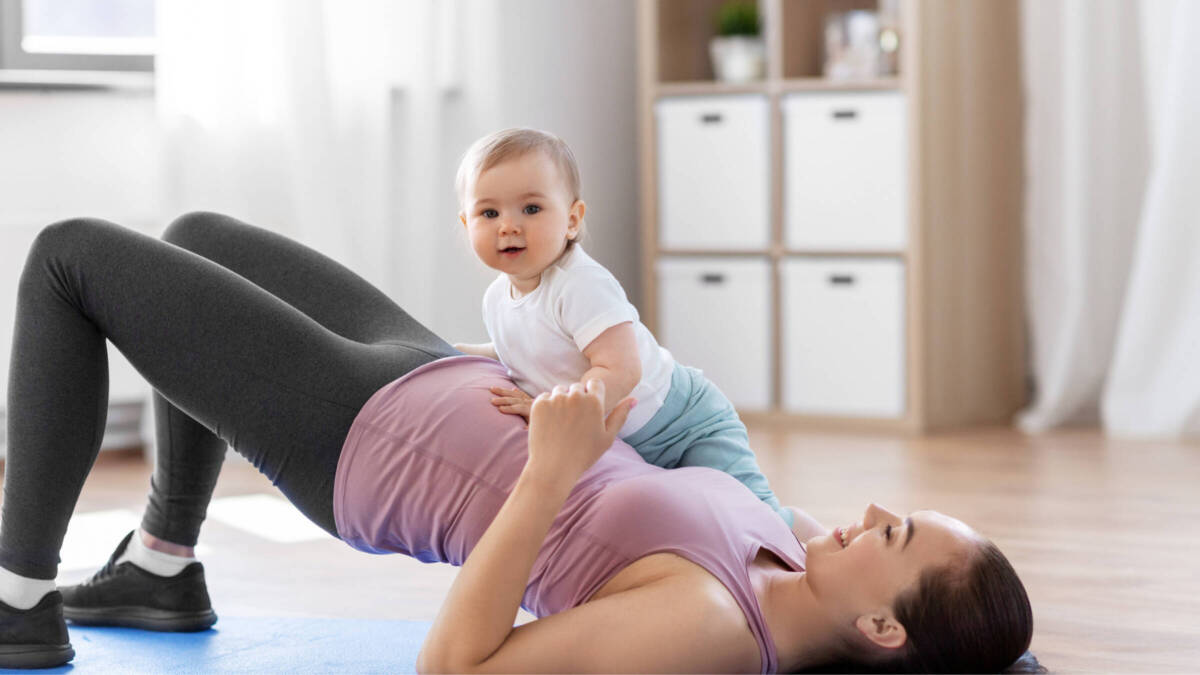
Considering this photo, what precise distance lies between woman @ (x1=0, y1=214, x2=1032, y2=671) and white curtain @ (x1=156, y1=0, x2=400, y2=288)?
1.74 meters

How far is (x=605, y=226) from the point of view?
173 inches

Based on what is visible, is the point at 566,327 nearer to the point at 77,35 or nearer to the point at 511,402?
the point at 511,402

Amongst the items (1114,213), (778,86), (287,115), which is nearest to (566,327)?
(287,115)

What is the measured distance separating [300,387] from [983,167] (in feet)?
9.51

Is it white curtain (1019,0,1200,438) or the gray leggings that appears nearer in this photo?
the gray leggings

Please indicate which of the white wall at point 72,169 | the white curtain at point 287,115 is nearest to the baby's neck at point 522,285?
the white curtain at point 287,115

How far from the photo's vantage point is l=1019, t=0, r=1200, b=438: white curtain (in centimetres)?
377

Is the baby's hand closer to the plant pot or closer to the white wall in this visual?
the white wall

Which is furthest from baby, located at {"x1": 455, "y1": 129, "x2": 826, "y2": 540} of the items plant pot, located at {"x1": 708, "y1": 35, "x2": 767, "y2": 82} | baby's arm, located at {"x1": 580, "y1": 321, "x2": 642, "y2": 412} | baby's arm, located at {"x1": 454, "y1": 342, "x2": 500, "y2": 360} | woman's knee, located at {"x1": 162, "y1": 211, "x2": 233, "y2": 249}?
plant pot, located at {"x1": 708, "y1": 35, "x2": 767, "y2": 82}

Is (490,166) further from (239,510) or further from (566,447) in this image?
(239,510)

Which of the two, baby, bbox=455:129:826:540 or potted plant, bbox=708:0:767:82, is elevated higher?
potted plant, bbox=708:0:767:82

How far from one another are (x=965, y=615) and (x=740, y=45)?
9.55 feet

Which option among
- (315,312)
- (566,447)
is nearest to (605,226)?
(315,312)

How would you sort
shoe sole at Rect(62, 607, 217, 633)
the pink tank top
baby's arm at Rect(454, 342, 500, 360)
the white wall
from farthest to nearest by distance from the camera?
the white wall, shoe sole at Rect(62, 607, 217, 633), baby's arm at Rect(454, 342, 500, 360), the pink tank top
